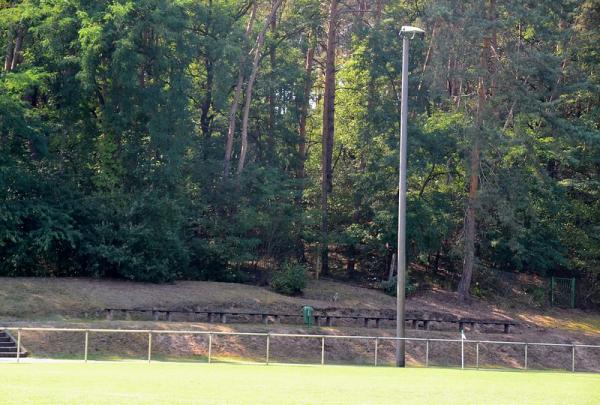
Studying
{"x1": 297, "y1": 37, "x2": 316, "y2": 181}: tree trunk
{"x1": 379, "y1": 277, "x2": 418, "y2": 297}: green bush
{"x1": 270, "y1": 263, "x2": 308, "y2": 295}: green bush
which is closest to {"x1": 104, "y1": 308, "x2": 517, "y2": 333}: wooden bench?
{"x1": 270, "y1": 263, "x2": 308, "y2": 295}: green bush

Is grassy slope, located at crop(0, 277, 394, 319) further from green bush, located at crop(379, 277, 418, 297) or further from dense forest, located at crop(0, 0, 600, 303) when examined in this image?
dense forest, located at crop(0, 0, 600, 303)

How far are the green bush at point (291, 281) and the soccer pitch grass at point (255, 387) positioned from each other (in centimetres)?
2053

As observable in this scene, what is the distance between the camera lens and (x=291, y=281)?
48.0 metres

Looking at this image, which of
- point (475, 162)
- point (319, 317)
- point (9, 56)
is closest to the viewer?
point (319, 317)

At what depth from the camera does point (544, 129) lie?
52188 millimetres

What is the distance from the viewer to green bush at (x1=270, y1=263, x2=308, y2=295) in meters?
48.0

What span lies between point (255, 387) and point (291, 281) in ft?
92.9

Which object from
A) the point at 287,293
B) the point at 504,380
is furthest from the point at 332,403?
the point at 287,293

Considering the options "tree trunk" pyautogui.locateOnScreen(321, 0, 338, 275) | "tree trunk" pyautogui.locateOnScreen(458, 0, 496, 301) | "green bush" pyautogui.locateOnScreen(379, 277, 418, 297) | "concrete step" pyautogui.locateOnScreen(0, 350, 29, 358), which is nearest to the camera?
"concrete step" pyautogui.locateOnScreen(0, 350, 29, 358)

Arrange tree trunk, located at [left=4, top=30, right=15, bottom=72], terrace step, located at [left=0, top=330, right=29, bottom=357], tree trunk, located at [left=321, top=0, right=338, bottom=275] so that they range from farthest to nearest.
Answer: tree trunk, located at [left=321, top=0, right=338, bottom=275] < tree trunk, located at [left=4, top=30, right=15, bottom=72] < terrace step, located at [left=0, top=330, right=29, bottom=357]

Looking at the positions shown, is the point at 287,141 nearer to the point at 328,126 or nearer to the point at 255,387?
the point at 328,126

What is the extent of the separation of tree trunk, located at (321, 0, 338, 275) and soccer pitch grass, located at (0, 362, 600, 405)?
2861 cm

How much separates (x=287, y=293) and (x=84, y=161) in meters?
12.9

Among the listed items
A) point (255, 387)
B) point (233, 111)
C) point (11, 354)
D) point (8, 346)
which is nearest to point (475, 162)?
point (233, 111)
